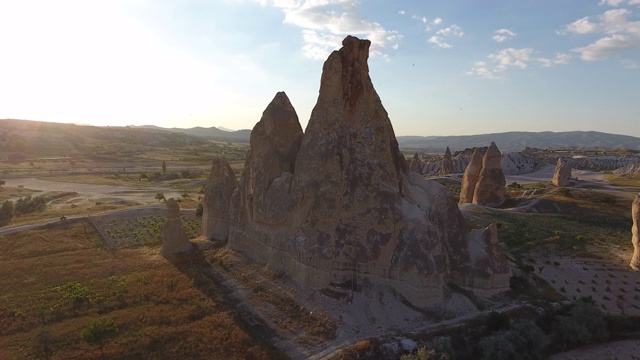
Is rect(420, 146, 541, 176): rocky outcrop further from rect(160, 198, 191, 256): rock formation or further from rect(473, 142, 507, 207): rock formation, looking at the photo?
rect(160, 198, 191, 256): rock formation

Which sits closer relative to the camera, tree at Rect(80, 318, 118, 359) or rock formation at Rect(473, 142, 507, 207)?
tree at Rect(80, 318, 118, 359)

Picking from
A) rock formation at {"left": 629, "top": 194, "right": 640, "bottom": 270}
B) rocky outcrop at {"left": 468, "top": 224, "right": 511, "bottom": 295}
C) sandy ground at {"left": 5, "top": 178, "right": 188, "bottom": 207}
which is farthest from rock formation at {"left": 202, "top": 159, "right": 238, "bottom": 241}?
rock formation at {"left": 629, "top": 194, "right": 640, "bottom": 270}

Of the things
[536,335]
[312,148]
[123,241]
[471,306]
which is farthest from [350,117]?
[123,241]

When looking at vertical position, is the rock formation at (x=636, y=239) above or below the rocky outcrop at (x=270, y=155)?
below

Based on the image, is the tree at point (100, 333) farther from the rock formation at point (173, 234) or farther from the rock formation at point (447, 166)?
the rock formation at point (447, 166)

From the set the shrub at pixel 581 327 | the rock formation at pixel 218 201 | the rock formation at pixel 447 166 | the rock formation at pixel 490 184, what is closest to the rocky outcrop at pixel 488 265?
the shrub at pixel 581 327

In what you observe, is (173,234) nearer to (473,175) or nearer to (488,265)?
(488,265)
